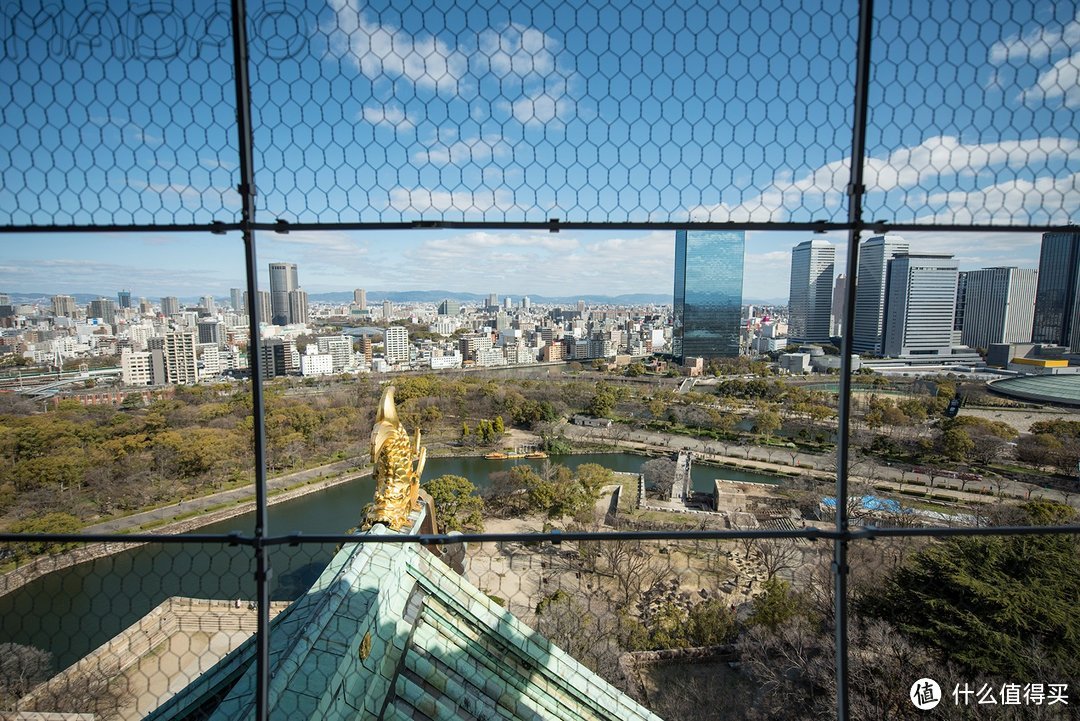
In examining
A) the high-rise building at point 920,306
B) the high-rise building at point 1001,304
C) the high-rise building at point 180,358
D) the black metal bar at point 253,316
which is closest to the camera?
the black metal bar at point 253,316

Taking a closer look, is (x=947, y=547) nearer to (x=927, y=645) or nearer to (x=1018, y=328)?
(x=927, y=645)

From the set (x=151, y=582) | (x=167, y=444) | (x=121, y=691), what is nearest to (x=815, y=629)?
(x=121, y=691)

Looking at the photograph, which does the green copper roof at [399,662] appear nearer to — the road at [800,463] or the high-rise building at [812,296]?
the road at [800,463]

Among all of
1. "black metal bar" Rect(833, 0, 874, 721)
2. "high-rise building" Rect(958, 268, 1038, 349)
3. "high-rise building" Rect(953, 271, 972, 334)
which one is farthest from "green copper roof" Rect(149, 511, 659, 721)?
"high-rise building" Rect(958, 268, 1038, 349)

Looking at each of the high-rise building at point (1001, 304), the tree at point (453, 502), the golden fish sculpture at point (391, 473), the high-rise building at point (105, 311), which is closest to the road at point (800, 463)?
the high-rise building at point (1001, 304)

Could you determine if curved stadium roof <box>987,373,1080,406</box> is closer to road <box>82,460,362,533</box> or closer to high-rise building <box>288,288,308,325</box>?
road <box>82,460,362,533</box>

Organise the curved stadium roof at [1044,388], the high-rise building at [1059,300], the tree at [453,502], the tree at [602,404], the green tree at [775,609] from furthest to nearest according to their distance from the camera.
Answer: the tree at [602,404]
the curved stadium roof at [1044,388]
the high-rise building at [1059,300]
the tree at [453,502]
the green tree at [775,609]
